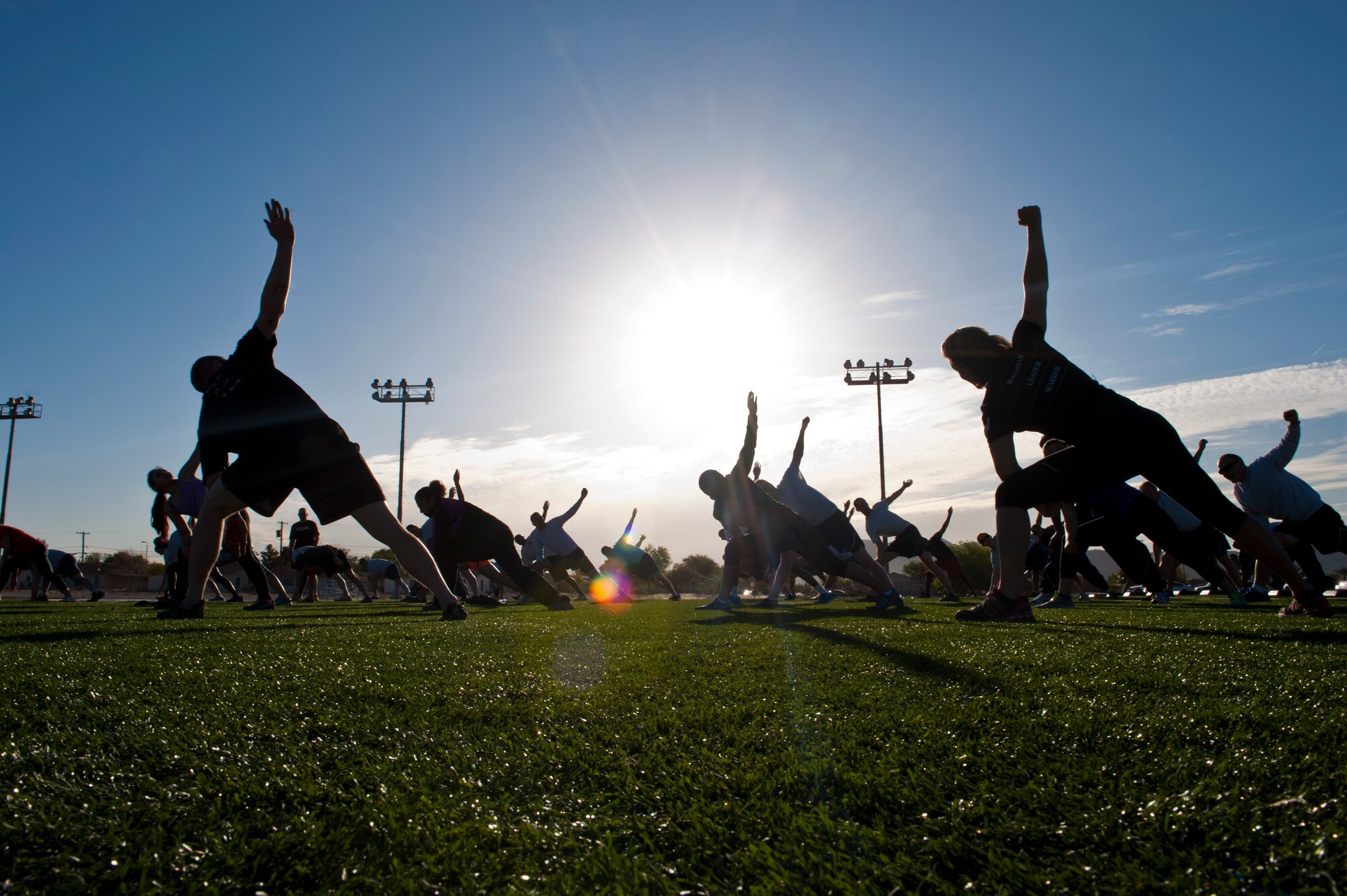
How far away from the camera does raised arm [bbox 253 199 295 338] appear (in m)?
4.70

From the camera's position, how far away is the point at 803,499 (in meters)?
9.15

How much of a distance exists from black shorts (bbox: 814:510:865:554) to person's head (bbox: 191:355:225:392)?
5997 mm

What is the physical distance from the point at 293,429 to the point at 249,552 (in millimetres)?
5231

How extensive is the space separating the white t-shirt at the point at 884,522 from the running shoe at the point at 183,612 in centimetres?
1038

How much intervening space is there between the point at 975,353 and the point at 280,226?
4299 mm

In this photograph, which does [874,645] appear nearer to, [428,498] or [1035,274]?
[1035,274]

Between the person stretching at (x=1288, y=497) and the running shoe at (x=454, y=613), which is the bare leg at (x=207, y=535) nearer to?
the running shoe at (x=454, y=613)

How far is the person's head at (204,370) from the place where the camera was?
202 inches

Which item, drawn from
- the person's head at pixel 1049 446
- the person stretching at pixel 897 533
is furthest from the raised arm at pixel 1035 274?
the person stretching at pixel 897 533

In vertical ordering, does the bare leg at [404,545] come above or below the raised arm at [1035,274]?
below

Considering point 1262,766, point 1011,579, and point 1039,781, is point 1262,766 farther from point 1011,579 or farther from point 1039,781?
point 1011,579

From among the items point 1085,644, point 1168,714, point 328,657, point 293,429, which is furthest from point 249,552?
point 1168,714

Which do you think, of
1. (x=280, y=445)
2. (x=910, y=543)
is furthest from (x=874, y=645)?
(x=910, y=543)

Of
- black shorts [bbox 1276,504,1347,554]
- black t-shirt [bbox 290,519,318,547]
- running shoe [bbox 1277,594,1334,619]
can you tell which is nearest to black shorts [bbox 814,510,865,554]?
running shoe [bbox 1277,594,1334,619]
